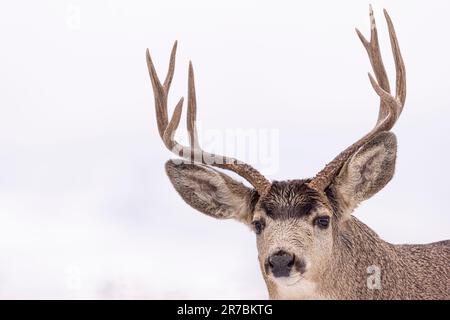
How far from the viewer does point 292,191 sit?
9.97 metres

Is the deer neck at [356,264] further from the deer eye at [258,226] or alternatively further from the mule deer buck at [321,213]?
the deer eye at [258,226]

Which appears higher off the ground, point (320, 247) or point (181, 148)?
point (181, 148)

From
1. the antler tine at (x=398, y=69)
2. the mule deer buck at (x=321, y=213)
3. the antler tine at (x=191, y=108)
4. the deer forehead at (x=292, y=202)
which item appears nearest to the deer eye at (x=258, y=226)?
the mule deer buck at (x=321, y=213)

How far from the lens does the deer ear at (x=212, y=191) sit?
34.4 feet

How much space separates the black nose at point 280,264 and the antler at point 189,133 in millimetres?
Answer: 1258

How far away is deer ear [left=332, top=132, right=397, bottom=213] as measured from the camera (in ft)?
32.4

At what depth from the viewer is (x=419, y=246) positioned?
1168cm

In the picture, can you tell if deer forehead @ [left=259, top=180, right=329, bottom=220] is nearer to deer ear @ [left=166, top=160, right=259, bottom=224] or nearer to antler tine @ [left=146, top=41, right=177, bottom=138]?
deer ear @ [left=166, top=160, right=259, bottom=224]

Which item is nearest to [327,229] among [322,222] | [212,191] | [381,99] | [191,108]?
[322,222]
